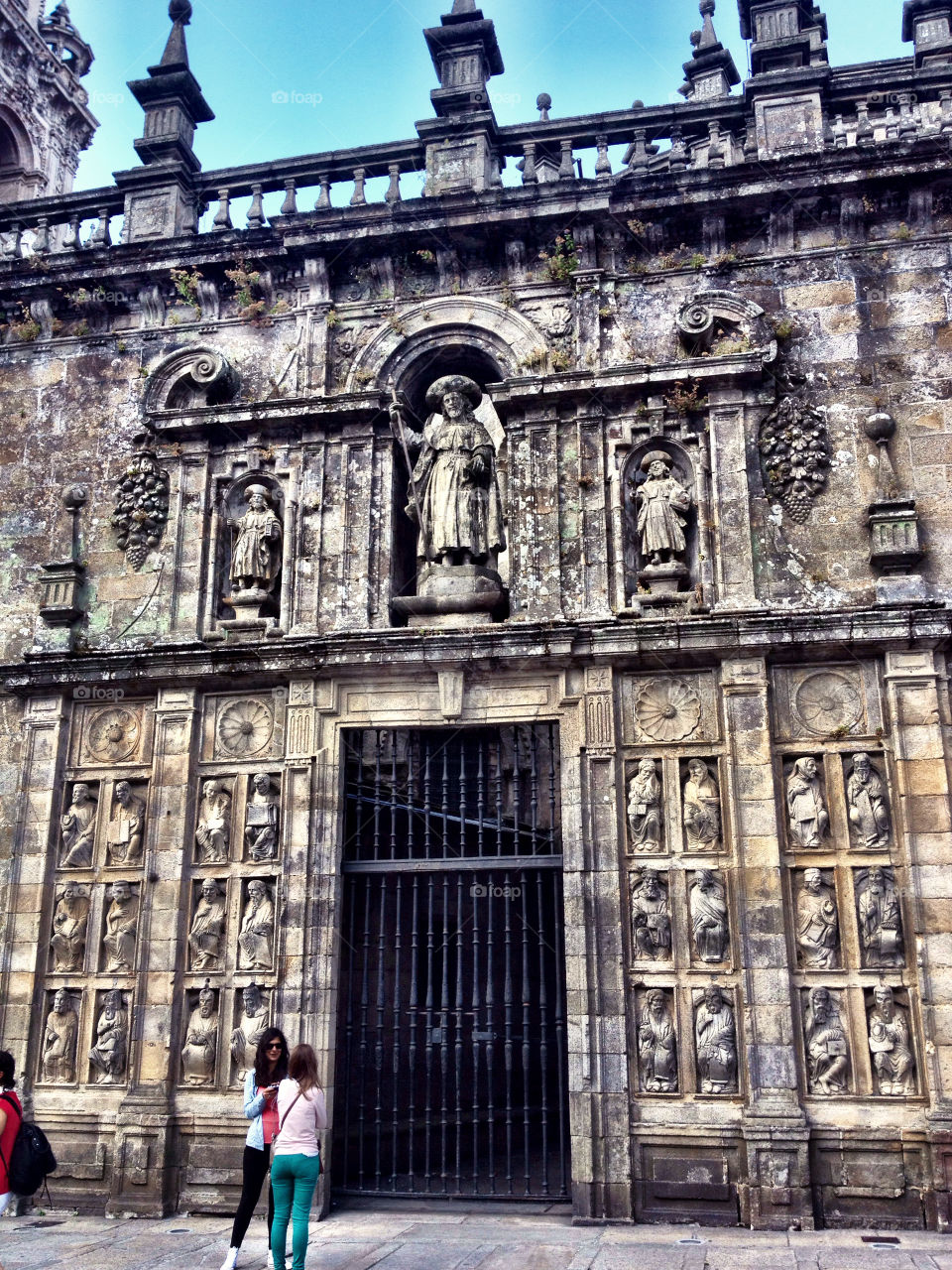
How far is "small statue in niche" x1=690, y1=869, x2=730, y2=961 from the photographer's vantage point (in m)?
10.2

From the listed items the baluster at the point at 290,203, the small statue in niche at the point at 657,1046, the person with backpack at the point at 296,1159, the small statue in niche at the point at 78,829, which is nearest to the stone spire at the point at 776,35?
the baluster at the point at 290,203

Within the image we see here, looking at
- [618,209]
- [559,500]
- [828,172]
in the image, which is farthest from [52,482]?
[828,172]

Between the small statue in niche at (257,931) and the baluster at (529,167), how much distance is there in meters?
7.60

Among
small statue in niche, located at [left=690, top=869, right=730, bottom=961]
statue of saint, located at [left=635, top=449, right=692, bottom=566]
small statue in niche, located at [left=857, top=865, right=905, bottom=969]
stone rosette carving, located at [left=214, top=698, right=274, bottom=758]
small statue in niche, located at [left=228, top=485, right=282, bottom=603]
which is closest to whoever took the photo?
small statue in niche, located at [left=857, top=865, right=905, bottom=969]

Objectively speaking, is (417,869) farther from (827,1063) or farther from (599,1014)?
(827,1063)

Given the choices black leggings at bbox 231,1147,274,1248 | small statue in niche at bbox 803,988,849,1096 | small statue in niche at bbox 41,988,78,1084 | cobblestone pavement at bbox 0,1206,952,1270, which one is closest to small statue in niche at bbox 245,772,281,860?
small statue in niche at bbox 41,988,78,1084

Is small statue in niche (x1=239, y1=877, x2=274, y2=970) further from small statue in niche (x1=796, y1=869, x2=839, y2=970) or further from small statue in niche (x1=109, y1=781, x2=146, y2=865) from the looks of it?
small statue in niche (x1=796, y1=869, x2=839, y2=970)

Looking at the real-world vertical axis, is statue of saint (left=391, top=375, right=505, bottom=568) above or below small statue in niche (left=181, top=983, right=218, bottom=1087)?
above

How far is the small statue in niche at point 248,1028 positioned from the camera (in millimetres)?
10719

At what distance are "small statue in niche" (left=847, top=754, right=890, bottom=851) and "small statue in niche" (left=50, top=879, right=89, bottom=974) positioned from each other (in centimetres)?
705

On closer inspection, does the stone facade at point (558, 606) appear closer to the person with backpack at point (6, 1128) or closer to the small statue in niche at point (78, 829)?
the small statue in niche at point (78, 829)

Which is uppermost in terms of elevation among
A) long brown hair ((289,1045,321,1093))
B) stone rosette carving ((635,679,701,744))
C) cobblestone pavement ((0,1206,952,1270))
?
stone rosette carving ((635,679,701,744))

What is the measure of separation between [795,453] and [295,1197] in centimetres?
763

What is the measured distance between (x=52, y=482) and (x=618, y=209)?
658 centimetres
